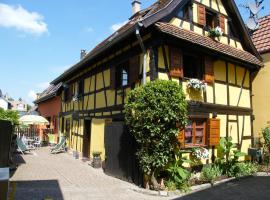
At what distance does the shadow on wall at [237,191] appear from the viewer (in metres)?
8.19

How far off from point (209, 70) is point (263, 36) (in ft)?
15.8

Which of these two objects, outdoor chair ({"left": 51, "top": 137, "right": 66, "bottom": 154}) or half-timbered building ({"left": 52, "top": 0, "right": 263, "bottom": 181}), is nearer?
half-timbered building ({"left": 52, "top": 0, "right": 263, "bottom": 181})

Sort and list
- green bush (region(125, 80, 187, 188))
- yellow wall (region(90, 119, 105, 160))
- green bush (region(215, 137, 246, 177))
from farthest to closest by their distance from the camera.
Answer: yellow wall (region(90, 119, 105, 160))
green bush (region(215, 137, 246, 177))
green bush (region(125, 80, 187, 188))

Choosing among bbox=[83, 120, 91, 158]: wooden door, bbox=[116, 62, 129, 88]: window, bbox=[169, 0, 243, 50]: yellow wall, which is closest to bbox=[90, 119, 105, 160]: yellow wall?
bbox=[83, 120, 91, 158]: wooden door

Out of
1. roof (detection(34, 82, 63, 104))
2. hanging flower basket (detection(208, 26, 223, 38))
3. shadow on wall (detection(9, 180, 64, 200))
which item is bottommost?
shadow on wall (detection(9, 180, 64, 200))

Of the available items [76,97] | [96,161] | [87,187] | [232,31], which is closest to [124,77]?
→ [96,161]

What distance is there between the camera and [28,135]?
25.5 meters

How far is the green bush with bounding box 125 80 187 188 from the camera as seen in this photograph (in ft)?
27.8

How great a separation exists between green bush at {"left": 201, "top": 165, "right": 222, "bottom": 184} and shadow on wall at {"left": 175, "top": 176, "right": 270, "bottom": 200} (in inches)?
12.9

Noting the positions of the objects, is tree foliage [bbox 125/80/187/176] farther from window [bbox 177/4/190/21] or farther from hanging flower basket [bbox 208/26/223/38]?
hanging flower basket [bbox 208/26/223/38]

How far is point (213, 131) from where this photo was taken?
35.6ft

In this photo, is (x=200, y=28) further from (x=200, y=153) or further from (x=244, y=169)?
(x=244, y=169)

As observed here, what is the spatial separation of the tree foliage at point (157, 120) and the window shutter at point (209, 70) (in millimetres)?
2588

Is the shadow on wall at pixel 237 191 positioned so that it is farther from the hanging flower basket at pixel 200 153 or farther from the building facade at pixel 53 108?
the building facade at pixel 53 108
